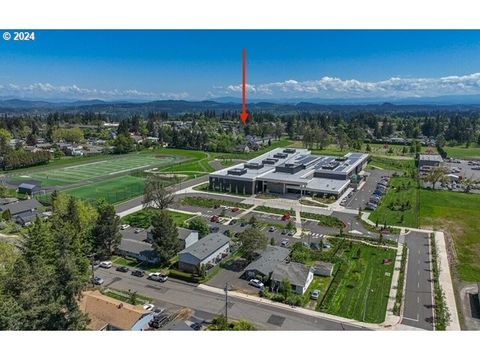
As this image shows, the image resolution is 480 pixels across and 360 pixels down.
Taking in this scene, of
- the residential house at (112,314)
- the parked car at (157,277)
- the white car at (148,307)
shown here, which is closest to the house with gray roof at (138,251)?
the parked car at (157,277)

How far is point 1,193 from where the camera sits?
39344 millimetres

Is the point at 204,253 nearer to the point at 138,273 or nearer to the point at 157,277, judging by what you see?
the point at 157,277

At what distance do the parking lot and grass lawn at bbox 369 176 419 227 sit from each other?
177 cm

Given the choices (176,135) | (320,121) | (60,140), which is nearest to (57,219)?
(176,135)

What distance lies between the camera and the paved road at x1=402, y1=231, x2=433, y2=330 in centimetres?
1813

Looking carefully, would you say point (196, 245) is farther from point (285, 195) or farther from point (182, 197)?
point (285, 195)

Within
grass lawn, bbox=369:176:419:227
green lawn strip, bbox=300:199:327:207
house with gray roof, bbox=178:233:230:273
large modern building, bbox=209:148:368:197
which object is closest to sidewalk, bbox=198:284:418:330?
house with gray roof, bbox=178:233:230:273

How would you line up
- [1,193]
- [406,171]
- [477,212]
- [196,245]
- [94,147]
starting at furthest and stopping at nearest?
[94,147] → [406,171] → [1,193] → [477,212] → [196,245]

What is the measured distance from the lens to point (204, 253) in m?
23.3

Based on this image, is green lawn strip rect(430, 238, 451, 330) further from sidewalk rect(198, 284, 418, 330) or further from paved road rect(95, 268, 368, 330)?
paved road rect(95, 268, 368, 330)

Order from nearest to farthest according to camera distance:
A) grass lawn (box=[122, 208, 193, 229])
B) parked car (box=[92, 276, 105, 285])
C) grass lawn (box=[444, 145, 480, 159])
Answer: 1. parked car (box=[92, 276, 105, 285])
2. grass lawn (box=[122, 208, 193, 229])
3. grass lawn (box=[444, 145, 480, 159])

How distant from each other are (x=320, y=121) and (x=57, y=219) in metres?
87.7

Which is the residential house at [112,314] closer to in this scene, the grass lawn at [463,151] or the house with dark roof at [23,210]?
the house with dark roof at [23,210]

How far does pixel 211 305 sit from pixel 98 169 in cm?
4316
